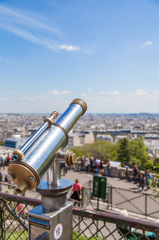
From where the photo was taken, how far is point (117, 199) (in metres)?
8.93

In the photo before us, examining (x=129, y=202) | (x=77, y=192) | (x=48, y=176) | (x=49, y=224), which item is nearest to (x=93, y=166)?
(x=129, y=202)

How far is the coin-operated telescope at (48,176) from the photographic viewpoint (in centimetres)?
142

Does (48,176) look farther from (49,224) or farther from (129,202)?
(129,202)

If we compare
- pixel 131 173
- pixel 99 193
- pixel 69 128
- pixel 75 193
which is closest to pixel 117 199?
pixel 99 193

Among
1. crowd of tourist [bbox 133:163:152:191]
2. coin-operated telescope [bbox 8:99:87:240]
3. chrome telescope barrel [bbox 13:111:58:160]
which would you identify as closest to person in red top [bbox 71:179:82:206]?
crowd of tourist [bbox 133:163:152:191]

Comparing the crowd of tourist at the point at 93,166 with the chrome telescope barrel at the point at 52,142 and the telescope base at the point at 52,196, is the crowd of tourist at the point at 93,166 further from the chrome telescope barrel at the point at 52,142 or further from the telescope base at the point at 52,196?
the telescope base at the point at 52,196

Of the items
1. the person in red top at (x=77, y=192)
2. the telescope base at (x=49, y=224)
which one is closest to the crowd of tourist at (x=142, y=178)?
the person in red top at (x=77, y=192)

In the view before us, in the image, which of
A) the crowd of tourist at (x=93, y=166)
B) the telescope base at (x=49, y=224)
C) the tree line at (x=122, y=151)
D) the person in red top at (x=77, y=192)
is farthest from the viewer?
the tree line at (x=122, y=151)

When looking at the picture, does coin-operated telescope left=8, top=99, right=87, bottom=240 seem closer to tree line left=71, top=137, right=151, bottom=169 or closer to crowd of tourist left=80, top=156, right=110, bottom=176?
crowd of tourist left=80, top=156, right=110, bottom=176

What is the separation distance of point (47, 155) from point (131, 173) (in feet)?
41.8

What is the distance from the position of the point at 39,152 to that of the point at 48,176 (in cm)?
31

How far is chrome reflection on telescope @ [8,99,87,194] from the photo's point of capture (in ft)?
4.60

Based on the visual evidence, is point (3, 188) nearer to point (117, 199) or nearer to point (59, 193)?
point (117, 199)

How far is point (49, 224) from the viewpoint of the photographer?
5.09ft
